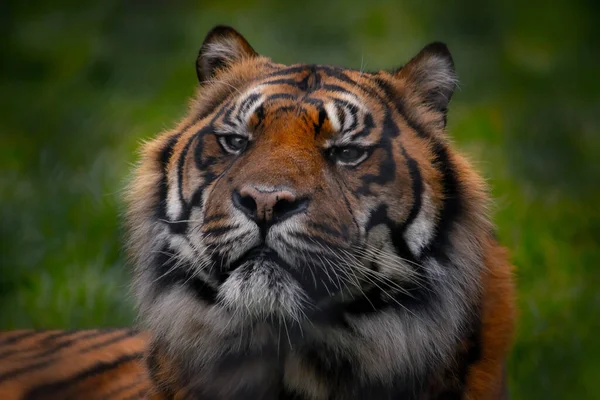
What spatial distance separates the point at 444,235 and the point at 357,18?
4.49 meters

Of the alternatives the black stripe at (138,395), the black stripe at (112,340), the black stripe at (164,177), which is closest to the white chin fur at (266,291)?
the black stripe at (164,177)

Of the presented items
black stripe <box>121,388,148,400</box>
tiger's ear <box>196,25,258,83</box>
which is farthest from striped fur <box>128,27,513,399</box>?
tiger's ear <box>196,25,258,83</box>

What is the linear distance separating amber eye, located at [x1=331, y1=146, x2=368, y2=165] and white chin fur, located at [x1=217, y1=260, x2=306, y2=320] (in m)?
0.36

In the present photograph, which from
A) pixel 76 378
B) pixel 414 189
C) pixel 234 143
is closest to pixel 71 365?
pixel 76 378

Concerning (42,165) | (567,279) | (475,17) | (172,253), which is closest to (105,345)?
(172,253)

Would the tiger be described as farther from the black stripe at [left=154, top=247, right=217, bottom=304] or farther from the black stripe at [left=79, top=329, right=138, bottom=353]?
the black stripe at [left=79, top=329, right=138, bottom=353]

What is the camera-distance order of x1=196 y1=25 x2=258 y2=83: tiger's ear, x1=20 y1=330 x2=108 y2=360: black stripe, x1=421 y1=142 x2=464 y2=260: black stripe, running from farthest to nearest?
x1=20 y1=330 x2=108 y2=360: black stripe → x1=196 y1=25 x2=258 y2=83: tiger's ear → x1=421 y1=142 x2=464 y2=260: black stripe

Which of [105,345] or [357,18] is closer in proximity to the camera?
[105,345]

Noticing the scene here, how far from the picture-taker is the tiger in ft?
6.63

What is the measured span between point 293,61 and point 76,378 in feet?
10.7

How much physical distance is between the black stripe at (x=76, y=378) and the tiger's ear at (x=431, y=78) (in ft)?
3.89

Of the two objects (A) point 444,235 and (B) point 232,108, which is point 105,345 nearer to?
(B) point 232,108

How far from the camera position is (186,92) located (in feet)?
18.1

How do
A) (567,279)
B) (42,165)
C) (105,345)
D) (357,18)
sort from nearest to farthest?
(105,345), (567,279), (42,165), (357,18)
